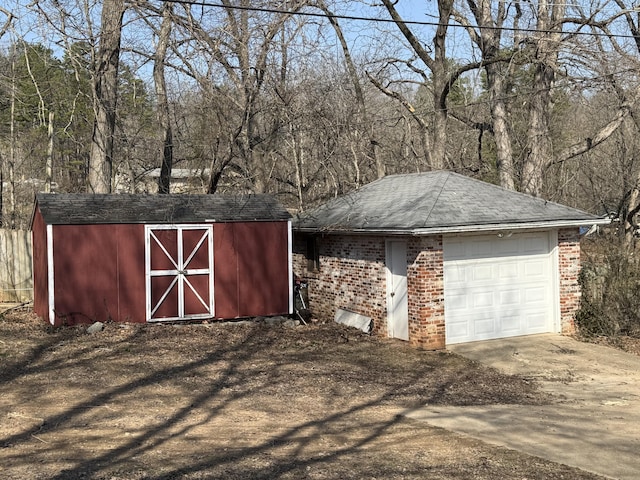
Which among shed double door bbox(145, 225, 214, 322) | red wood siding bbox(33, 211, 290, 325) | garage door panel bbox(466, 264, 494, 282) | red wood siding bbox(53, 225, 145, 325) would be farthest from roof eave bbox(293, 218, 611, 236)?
red wood siding bbox(53, 225, 145, 325)

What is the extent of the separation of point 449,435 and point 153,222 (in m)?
8.57

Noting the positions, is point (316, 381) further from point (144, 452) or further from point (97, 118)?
point (97, 118)

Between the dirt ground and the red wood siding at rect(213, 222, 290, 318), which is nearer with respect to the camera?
the dirt ground

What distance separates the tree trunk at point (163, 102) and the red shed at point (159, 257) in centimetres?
449

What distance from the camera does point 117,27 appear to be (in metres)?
18.2

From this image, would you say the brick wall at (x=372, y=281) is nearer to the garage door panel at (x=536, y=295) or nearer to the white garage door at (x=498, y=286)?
the white garage door at (x=498, y=286)

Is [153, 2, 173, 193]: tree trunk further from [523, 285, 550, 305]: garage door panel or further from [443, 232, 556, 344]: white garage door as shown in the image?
[523, 285, 550, 305]: garage door panel

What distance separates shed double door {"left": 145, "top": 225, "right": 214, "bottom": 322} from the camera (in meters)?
15.1

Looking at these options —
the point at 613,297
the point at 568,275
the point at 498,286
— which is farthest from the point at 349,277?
the point at 613,297

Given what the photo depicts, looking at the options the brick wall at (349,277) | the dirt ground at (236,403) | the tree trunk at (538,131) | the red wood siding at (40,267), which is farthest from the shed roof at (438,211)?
the tree trunk at (538,131)

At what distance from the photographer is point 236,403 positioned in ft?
32.0

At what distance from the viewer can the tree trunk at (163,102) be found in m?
19.9

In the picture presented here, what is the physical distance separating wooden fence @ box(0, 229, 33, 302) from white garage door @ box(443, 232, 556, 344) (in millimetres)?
11520

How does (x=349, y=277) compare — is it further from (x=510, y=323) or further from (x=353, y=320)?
(x=510, y=323)
